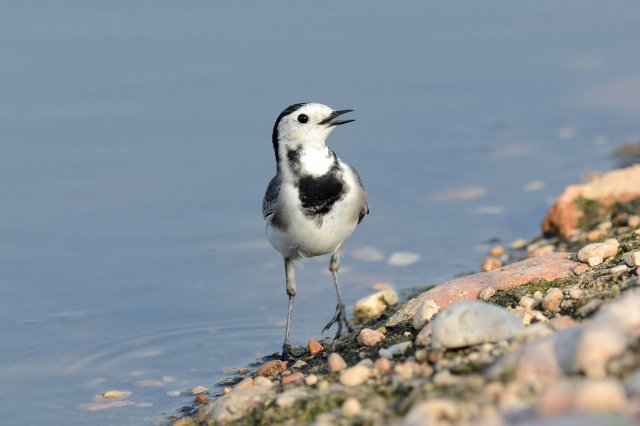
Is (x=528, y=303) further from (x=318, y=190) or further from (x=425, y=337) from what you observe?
(x=318, y=190)

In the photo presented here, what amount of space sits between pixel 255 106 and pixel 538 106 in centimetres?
338

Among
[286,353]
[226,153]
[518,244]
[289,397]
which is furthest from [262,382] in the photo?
[226,153]

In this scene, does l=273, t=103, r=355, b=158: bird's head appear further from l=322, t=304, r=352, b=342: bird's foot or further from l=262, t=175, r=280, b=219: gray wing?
l=322, t=304, r=352, b=342: bird's foot

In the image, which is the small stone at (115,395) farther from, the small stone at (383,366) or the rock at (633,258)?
the rock at (633,258)

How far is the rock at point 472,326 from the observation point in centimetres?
512

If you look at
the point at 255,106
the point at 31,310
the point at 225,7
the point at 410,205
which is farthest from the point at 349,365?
the point at 225,7

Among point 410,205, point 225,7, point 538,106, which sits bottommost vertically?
point 410,205

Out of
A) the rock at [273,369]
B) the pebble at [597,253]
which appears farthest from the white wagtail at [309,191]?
the pebble at [597,253]

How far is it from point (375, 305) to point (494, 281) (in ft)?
5.55

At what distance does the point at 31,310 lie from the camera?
29.6ft

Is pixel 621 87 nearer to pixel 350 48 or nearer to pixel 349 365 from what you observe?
pixel 350 48

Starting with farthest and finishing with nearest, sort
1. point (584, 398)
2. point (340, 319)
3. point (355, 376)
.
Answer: point (340, 319)
point (355, 376)
point (584, 398)

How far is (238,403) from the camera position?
5578 mm

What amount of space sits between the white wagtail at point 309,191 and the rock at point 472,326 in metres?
2.27
